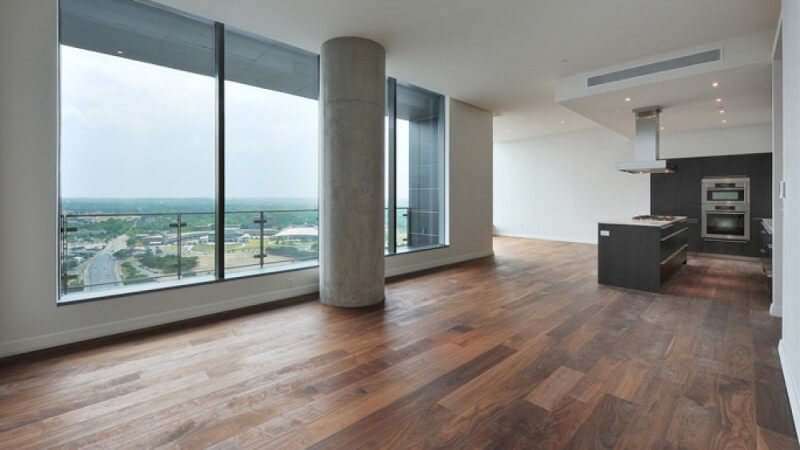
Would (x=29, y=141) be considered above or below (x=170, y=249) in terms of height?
above

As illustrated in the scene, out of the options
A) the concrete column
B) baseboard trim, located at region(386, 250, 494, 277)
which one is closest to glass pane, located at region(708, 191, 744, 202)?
baseboard trim, located at region(386, 250, 494, 277)

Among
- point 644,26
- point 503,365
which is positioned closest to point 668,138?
point 644,26

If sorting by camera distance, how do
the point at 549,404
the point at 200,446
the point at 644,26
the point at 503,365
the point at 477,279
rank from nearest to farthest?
1. the point at 200,446
2. the point at 549,404
3. the point at 503,365
4. the point at 644,26
5. the point at 477,279

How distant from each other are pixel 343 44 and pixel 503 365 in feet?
11.7

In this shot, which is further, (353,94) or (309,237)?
(309,237)

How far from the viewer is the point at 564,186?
33.1 ft

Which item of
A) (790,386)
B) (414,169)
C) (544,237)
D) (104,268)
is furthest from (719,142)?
(104,268)

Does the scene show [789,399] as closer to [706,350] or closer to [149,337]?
[706,350]

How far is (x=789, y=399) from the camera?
2.06 metres

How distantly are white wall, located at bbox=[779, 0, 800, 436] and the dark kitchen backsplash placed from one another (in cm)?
545

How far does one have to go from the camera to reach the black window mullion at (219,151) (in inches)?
152

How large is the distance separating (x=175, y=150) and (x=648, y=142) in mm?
6786

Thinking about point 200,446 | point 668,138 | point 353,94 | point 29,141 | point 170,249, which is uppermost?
point 668,138

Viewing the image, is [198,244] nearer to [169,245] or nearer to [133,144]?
[169,245]
